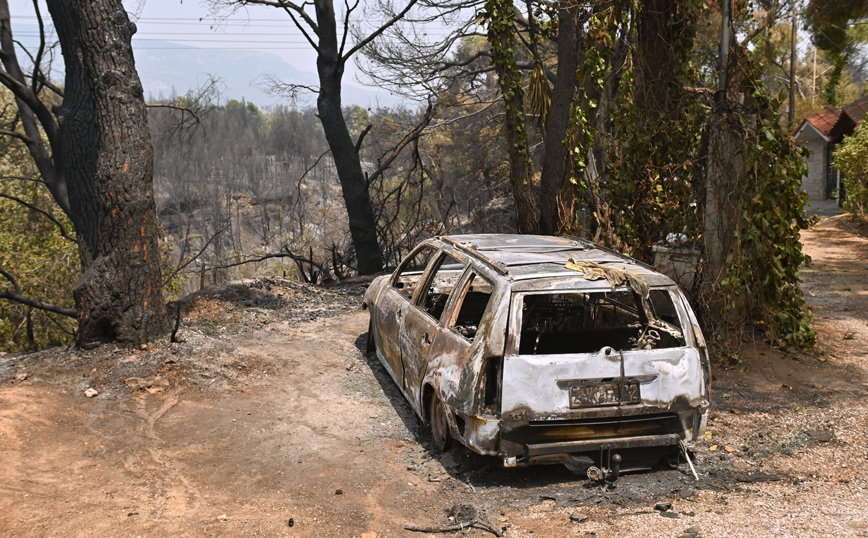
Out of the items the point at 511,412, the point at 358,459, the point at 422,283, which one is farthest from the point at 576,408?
the point at 422,283

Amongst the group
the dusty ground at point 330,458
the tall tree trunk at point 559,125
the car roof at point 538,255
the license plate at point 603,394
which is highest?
the tall tree trunk at point 559,125

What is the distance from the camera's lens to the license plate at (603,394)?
175 inches

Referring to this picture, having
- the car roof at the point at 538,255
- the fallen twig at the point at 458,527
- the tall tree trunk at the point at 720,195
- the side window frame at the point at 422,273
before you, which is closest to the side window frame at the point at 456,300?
the car roof at the point at 538,255

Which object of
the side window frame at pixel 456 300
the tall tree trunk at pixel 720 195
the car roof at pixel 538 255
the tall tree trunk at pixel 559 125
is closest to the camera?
the car roof at pixel 538 255

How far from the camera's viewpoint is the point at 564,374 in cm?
443

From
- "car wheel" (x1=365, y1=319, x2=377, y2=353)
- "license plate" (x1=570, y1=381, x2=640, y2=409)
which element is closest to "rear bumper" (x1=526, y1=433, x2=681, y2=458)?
"license plate" (x1=570, y1=381, x2=640, y2=409)

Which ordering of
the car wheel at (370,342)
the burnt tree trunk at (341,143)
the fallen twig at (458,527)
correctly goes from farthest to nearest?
the burnt tree trunk at (341,143), the car wheel at (370,342), the fallen twig at (458,527)

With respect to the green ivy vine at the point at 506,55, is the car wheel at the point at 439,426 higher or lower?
lower

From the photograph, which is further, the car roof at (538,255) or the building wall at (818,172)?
the building wall at (818,172)

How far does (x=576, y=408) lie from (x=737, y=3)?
5.48 meters

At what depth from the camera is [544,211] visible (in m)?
11.4

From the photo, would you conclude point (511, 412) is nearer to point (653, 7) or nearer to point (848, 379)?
point (848, 379)

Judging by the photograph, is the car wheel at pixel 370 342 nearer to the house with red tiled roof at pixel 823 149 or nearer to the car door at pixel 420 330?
the car door at pixel 420 330

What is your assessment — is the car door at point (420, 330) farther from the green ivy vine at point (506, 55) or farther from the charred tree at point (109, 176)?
the green ivy vine at point (506, 55)
